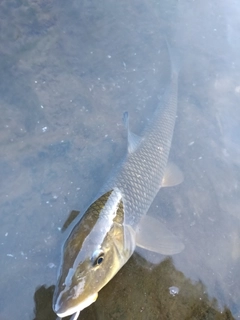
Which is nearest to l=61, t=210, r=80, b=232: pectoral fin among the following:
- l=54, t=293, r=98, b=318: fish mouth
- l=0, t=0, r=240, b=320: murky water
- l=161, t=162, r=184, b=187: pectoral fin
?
l=0, t=0, r=240, b=320: murky water

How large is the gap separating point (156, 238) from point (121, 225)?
0.35 m

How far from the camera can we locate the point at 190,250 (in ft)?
9.98

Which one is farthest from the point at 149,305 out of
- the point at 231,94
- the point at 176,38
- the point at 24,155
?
the point at 176,38

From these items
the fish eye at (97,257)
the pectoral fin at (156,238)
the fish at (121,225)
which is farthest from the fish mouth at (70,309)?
the pectoral fin at (156,238)

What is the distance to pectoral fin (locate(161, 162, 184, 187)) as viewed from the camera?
3.34 meters

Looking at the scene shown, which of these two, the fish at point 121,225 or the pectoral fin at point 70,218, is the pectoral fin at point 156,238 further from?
the pectoral fin at point 70,218

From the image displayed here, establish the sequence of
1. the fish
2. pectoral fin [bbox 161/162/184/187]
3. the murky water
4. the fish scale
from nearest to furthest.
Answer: the fish
the murky water
the fish scale
pectoral fin [bbox 161/162/184/187]

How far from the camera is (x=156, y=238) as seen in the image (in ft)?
9.43

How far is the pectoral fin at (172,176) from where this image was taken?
3.34 metres

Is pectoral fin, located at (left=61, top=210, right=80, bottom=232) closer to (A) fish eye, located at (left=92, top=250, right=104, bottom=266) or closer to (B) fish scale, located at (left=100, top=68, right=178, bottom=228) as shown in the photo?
(B) fish scale, located at (left=100, top=68, right=178, bottom=228)

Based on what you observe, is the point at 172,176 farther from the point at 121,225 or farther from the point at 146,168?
the point at 121,225

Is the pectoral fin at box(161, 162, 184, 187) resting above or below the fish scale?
below

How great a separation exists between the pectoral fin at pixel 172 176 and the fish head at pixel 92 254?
67 cm

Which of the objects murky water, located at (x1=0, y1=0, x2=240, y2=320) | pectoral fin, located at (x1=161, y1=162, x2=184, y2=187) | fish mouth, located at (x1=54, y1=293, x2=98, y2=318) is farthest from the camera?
pectoral fin, located at (x1=161, y1=162, x2=184, y2=187)
